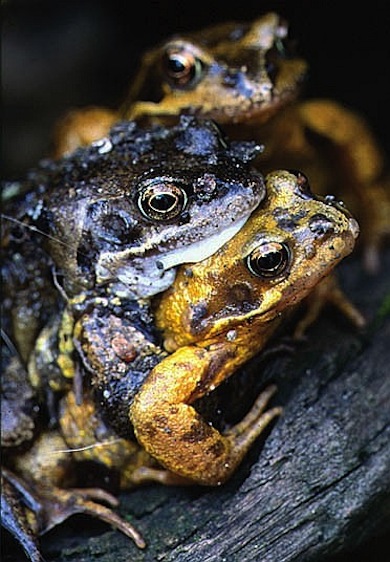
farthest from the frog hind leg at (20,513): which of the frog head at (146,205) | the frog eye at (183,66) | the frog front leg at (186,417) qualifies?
the frog eye at (183,66)

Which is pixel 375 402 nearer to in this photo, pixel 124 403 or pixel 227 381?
pixel 227 381

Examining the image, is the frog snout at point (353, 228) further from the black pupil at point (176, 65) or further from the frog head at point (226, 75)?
the black pupil at point (176, 65)

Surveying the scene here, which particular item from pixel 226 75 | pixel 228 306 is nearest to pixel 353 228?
pixel 228 306

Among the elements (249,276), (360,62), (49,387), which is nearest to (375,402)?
(249,276)

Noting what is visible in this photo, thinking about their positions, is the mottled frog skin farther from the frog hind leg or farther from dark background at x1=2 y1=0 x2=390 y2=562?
dark background at x1=2 y1=0 x2=390 y2=562

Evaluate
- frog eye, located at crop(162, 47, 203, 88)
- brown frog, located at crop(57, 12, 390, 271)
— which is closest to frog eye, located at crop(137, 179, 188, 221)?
→ brown frog, located at crop(57, 12, 390, 271)

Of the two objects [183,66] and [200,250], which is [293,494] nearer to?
[200,250]
